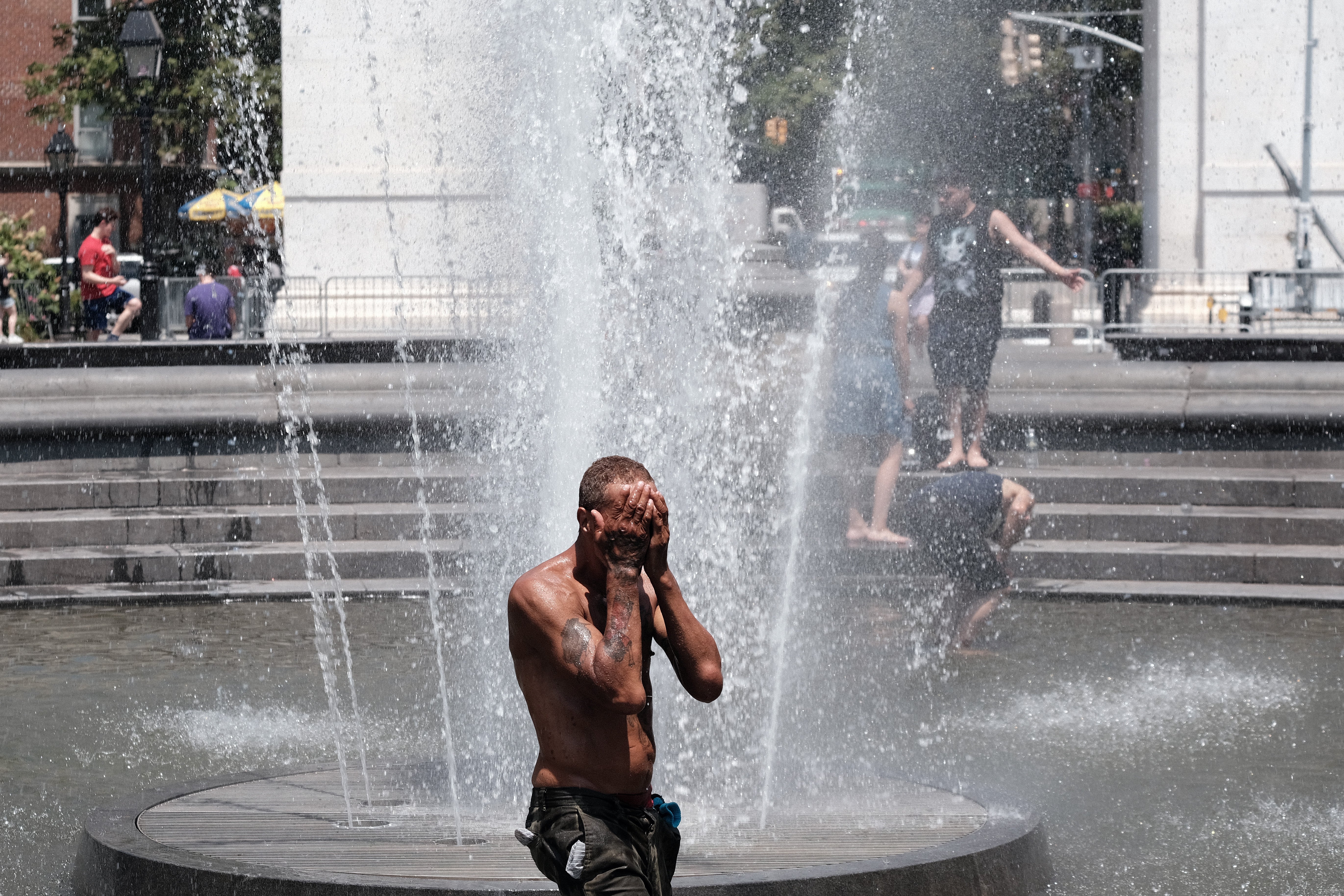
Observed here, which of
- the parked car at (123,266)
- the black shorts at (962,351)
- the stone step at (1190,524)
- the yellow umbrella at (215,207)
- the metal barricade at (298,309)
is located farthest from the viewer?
the yellow umbrella at (215,207)

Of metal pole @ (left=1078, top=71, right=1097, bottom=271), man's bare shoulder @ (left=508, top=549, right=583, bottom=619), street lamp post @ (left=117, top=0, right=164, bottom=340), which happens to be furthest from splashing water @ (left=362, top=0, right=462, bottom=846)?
metal pole @ (left=1078, top=71, right=1097, bottom=271)

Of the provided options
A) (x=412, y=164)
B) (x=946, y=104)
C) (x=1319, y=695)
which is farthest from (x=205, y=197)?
(x=1319, y=695)

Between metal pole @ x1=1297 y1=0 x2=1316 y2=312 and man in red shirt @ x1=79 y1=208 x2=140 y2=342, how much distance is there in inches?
460

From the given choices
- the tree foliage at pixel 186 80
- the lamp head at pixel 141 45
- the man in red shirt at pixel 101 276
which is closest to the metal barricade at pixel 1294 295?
the lamp head at pixel 141 45

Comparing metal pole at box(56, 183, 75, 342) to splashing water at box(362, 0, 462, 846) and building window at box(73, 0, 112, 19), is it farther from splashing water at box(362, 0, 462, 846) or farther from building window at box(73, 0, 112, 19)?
building window at box(73, 0, 112, 19)

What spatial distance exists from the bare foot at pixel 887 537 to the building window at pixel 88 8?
4384 centimetres

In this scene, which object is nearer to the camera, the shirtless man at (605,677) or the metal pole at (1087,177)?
the shirtless man at (605,677)

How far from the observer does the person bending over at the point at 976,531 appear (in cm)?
856

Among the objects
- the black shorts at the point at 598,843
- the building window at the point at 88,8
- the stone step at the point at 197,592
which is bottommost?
the stone step at the point at 197,592

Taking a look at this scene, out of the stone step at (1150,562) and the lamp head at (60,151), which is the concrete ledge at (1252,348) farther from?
the lamp head at (60,151)

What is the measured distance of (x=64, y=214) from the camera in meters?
39.4

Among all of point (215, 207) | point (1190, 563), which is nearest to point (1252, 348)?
point (1190, 563)

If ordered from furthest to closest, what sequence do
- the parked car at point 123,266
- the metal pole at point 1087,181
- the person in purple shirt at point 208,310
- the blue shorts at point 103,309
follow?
1. the metal pole at point 1087,181
2. the parked car at point 123,266
3. the blue shorts at point 103,309
4. the person in purple shirt at point 208,310

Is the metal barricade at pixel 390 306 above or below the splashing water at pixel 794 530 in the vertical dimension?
above
